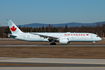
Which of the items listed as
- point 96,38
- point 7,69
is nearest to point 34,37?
point 96,38

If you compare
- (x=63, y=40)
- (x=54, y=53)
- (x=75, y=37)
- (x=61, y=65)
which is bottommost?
(x=54, y=53)

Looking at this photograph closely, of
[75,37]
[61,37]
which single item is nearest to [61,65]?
[75,37]

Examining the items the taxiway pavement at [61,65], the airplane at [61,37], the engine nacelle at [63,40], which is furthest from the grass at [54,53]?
the airplane at [61,37]

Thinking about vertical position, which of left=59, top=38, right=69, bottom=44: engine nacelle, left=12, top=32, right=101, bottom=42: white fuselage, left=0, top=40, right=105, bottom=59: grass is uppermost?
left=12, top=32, right=101, bottom=42: white fuselage

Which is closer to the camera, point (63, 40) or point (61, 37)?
point (63, 40)

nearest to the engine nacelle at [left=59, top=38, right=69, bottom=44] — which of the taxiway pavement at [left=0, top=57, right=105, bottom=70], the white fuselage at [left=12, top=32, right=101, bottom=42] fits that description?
the white fuselage at [left=12, top=32, right=101, bottom=42]

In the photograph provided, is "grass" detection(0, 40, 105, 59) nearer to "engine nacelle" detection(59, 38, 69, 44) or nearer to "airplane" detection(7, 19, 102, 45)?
"engine nacelle" detection(59, 38, 69, 44)

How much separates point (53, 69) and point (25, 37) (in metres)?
41.2

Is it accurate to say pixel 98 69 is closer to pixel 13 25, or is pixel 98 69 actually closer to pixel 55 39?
pixel 55 39

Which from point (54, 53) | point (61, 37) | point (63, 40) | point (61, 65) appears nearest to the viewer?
point (61, 65)

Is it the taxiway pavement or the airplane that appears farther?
the airplane

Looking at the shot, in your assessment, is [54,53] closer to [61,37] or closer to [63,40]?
[63,40]

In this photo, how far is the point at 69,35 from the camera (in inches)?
2064

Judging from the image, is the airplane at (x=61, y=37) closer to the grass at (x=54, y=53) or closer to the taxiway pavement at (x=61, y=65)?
the grass at (x=54, y=53)
